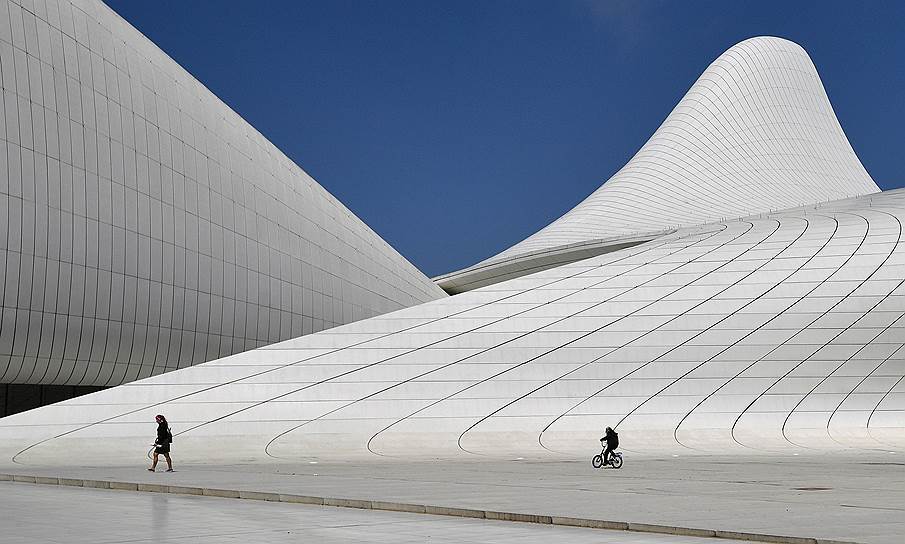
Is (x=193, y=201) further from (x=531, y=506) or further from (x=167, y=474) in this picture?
(x=531, y=506)

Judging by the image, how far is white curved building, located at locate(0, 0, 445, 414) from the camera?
26141 millimetres

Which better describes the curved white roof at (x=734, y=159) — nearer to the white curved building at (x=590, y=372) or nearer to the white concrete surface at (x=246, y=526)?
the white curved building at (x=590, y=372)

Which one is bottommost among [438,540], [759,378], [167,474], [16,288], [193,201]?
[438,540]

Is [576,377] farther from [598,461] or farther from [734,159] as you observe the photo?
[734,159]

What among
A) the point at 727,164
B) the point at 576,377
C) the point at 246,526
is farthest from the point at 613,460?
the point at 727,164

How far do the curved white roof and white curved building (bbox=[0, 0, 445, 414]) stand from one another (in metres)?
19.9

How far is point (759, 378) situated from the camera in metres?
29.0

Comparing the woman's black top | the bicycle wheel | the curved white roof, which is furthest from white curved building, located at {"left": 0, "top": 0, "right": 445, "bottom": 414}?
the curved white roof

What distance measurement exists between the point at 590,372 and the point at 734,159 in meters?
38.5

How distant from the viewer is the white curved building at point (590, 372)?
25.9 metres

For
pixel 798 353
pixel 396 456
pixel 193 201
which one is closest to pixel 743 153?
pixel 798 353

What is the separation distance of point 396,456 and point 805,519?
14733 millimetres

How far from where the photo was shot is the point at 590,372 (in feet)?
95.5

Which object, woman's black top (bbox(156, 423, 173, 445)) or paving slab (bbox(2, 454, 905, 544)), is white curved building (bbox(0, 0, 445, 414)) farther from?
woman's black top (bbox(156, 423, 173, 445))
